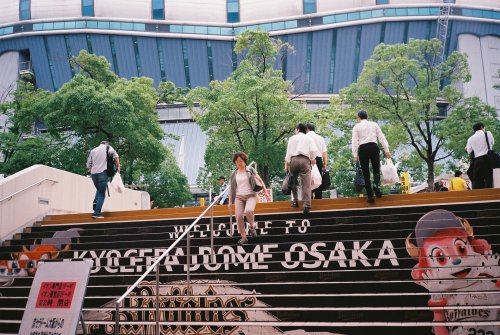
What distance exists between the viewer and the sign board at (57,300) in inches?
203

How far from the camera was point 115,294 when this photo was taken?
793cm

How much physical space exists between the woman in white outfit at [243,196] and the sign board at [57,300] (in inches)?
135

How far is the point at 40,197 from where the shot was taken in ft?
39.6

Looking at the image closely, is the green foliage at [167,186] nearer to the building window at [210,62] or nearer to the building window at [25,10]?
the building window at [210,62]

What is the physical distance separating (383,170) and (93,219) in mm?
6090

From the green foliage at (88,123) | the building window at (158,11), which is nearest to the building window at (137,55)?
the building window at (158,11)

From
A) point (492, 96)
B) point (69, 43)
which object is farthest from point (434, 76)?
point (69, 43)

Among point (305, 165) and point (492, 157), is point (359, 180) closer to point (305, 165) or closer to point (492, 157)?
point (305, 165)

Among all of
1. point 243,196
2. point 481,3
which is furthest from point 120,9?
point 243,196

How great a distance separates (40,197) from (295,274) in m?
7.25

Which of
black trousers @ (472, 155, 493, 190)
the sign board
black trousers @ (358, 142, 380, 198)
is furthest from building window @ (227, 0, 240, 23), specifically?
the sign board

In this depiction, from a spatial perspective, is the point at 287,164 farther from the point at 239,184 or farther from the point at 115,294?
the point at 115,294

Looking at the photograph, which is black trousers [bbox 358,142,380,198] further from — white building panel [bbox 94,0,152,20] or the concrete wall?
white building panel [bbox 94,0,152,20]

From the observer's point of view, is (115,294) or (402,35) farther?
(402,35)
